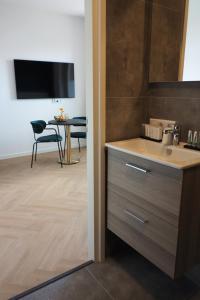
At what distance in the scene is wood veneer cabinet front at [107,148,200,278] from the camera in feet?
4.13

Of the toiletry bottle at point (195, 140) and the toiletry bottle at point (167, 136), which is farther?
the toiletry bottle at point (167, 136)

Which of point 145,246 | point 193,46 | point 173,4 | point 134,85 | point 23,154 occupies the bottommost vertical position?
point 23,154

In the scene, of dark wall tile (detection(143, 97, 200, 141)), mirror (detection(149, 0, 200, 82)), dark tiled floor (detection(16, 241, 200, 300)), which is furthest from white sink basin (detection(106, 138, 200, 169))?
dark tiled floor (detection(16, 241, 200, 300))

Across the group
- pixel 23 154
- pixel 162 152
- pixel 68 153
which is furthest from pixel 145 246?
pixel 23 154

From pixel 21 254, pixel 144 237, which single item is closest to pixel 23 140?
pixel 21 254

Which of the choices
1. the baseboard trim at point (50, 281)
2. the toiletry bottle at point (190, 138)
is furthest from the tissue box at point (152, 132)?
the baseboard trim at point (50, 281)

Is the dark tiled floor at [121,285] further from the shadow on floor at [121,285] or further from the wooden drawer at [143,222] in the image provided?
the wooden drawer at [143,222]

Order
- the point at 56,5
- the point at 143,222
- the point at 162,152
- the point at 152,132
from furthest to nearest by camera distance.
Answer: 1. the point at 56,5
2. the point at 152,132
3. the point at 162,152
4. the point at 143,222

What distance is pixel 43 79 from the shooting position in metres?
4.58

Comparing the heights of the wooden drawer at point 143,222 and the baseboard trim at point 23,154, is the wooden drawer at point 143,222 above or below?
above

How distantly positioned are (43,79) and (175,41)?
3309 mm

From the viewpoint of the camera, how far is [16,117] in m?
4.50

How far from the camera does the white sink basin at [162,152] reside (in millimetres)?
1263

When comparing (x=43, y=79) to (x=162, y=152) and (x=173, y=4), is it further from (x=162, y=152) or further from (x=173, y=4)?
(x=162, y=152)
